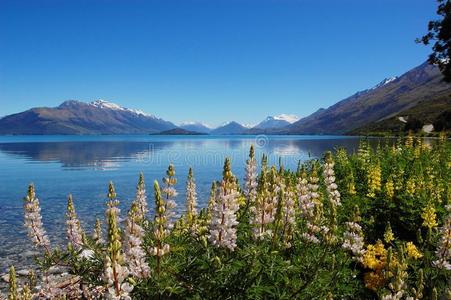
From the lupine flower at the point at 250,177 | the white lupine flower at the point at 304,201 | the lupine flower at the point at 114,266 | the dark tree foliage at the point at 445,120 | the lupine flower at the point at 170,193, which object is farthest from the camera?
the dark tree foliage at the point at 445,120

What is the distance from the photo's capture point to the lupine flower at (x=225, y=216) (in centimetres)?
526

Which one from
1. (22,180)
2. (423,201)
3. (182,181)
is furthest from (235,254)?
(22,180)

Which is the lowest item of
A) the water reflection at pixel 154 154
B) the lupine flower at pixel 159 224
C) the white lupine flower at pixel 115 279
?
the water reflection at pixel 154 154

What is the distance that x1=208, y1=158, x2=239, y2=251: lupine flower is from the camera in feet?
17.3

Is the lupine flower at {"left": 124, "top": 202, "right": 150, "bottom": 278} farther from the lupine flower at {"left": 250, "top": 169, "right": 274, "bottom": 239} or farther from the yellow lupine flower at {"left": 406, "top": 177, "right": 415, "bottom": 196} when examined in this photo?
the yellow lupine flower at {"left": 406, "top": 177, "right": 415, "bottom": 196}

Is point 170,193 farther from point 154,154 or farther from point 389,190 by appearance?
point 154,154

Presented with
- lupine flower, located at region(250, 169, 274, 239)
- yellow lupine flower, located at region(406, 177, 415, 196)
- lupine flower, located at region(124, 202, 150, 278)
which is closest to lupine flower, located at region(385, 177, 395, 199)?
yellow lupine flower, located at region(406, 177, 415, 196)

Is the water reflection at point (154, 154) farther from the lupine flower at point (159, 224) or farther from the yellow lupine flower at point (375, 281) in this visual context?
the lupine flower at point (159, 224)

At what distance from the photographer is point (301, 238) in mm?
7027

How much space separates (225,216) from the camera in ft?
17.3

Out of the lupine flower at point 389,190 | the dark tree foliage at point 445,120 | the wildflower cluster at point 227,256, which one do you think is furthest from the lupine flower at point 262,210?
the dark tree foliage at point 445,120

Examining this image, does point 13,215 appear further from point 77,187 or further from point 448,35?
point 448,35

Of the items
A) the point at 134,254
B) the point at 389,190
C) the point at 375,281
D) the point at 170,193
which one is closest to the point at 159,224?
the point at 134,254

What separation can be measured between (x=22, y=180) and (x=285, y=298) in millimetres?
41406
